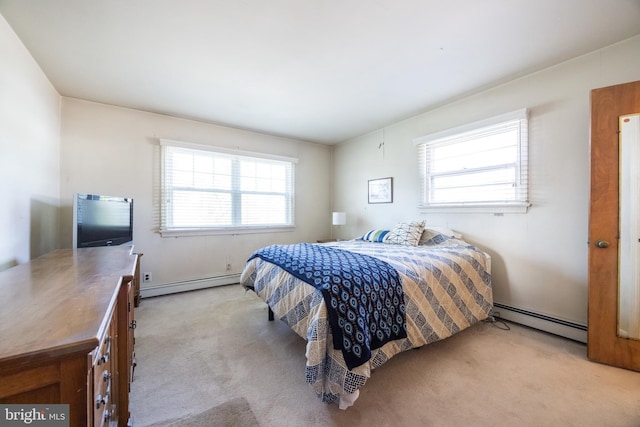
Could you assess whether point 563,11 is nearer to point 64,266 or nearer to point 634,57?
point 634,57

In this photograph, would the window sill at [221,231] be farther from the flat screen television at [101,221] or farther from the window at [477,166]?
the window at [477,166]

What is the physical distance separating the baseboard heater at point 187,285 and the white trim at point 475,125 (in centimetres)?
349

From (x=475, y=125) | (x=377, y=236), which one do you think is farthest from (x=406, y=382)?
(x=475, y=125)

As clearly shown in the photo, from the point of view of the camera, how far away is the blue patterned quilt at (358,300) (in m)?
1.44

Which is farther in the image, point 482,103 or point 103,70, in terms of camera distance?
point 482,103

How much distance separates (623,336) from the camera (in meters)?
1.85

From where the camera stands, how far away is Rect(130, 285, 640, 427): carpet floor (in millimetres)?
1424

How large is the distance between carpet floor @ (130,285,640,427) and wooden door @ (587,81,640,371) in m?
0.17

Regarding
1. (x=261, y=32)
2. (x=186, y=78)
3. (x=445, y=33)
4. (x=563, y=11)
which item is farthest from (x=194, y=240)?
(x=563, y=11)

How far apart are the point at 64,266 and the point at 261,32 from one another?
2.02m

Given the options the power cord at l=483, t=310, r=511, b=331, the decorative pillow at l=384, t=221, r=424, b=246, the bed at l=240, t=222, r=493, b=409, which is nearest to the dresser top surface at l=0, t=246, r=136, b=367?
the bed at l=240, t=222, r=493, b=409

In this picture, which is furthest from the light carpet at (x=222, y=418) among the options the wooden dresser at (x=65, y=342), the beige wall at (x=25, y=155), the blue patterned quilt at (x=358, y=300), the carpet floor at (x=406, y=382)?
the beige wall at (x=25, y=155)

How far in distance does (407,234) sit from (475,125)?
1476mm

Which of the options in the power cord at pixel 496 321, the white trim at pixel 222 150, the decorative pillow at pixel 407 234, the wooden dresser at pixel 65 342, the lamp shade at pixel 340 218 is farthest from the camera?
the lamp shade at pixel 340 218
